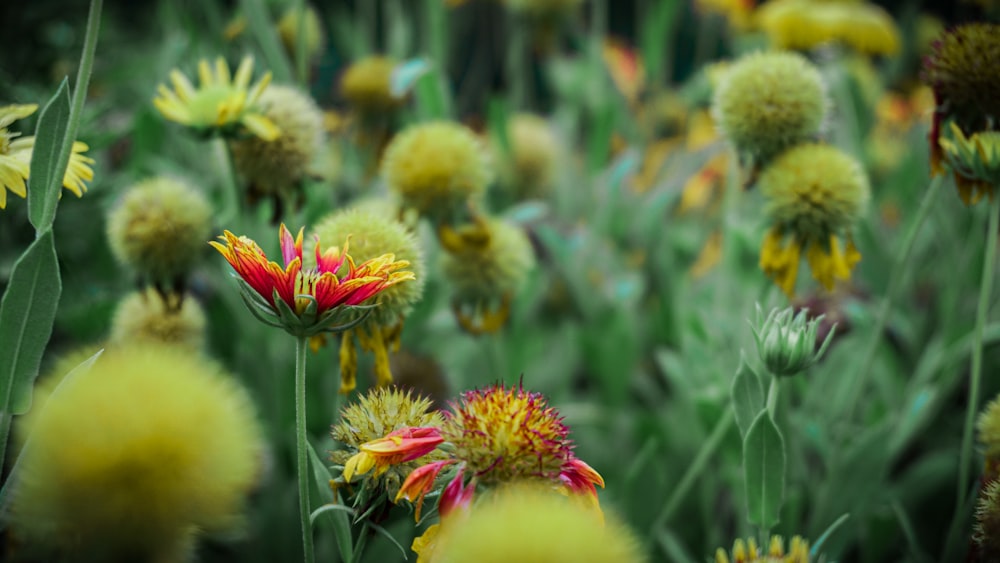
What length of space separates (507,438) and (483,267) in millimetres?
335

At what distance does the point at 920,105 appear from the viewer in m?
1.49

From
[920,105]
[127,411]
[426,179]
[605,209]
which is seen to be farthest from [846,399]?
[920,105]

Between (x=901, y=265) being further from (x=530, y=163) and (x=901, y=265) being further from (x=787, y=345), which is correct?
(x=530, y=163)

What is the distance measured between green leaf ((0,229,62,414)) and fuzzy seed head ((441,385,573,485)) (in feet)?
0.83

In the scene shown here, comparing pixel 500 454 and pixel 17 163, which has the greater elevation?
pixel 17 163

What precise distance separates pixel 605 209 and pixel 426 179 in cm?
40

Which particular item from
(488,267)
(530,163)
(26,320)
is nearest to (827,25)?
(530,163)

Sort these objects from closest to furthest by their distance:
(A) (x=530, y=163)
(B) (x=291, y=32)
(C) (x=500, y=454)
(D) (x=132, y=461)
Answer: (D) (x=132, y=461)
(C) (x=500, y=454)
(B) (x=291, y=32)
(A) (x=530, y=163)

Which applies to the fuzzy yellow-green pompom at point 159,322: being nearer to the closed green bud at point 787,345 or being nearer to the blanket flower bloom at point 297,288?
the blanket flower bloom at point 297,288

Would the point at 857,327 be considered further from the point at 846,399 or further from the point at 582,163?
the point at 582,163

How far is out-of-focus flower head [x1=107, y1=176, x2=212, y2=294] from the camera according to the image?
646 mm

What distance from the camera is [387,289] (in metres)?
0.55

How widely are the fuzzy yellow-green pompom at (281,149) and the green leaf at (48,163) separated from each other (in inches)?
7.9

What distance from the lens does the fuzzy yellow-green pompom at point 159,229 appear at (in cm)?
65
